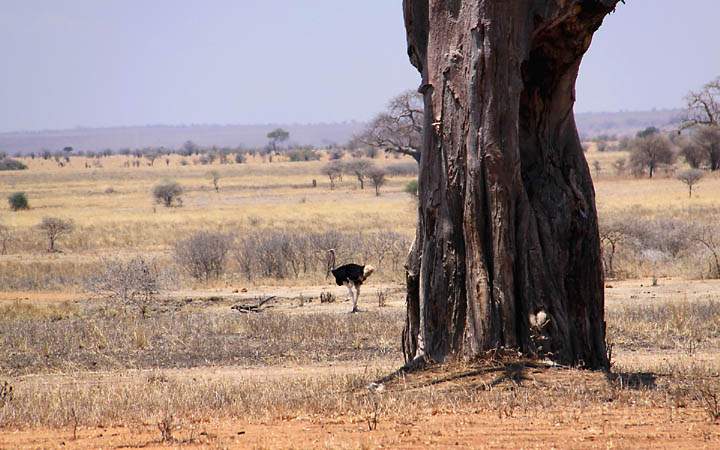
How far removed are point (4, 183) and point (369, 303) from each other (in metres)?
66.8

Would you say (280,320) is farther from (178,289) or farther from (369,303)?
(178,289)

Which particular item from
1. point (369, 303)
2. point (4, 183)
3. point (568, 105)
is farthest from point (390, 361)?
point (4, 183)

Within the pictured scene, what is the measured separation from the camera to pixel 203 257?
25.3 metres

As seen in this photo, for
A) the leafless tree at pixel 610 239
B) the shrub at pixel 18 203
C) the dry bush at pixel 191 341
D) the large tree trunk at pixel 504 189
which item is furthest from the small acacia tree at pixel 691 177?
the large tree trunk at pixel 504 189

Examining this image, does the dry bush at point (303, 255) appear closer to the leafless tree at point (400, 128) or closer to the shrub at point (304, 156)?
the leafless tree at point (400, 128)

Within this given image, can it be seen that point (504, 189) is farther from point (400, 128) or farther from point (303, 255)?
point (400, 128)

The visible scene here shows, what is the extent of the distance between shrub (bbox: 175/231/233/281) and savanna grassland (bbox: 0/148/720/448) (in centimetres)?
33

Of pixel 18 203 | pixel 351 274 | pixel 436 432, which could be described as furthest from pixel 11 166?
pixel 436 432

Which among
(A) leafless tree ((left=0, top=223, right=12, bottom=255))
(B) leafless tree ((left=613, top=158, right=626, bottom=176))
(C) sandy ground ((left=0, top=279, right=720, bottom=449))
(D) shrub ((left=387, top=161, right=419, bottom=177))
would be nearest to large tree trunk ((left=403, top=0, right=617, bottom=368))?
(C) sandy ground ((left=0, top=279, right=720, bottom=449))

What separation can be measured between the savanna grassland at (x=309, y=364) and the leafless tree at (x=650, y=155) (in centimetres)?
4135

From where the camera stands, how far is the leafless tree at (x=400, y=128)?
42.3 metres

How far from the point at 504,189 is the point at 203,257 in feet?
54.3

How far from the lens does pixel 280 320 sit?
641 inches

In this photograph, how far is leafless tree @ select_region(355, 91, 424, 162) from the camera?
1665 inches
